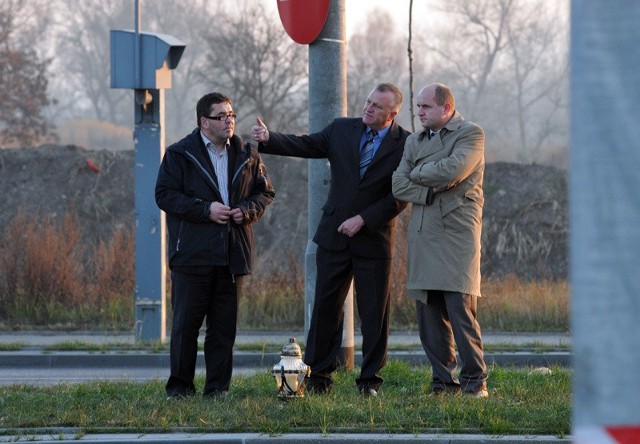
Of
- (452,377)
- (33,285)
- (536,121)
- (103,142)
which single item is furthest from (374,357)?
(536,121)

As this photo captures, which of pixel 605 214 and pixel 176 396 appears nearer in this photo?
pixel 605 214

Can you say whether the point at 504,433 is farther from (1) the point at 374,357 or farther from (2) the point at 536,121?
(2) the point at 536,121

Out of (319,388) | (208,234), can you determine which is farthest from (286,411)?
(208,234)

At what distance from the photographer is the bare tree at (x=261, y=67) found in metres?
30.8

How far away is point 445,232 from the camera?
304 inches

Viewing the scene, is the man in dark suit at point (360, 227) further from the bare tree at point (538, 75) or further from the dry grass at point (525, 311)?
the bare tree at point (538, 75)

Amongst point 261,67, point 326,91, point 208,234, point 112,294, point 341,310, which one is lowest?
point 112,294

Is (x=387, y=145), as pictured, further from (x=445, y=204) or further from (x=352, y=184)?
(x=445, y=204)

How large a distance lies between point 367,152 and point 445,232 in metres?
0.79

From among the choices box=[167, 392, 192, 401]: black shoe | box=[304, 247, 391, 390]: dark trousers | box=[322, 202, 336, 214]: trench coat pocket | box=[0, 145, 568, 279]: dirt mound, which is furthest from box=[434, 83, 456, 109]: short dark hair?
box=[0, 145, 568, 279]: dirt mound

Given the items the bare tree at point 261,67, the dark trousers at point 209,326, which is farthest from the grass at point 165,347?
the bare tree at point 261,67

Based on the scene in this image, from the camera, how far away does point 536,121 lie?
69.2 meters

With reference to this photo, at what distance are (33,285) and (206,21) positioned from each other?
2214 inches

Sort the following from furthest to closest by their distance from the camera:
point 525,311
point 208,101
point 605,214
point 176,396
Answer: point 525,311
point 208,101
point 176,396
point 605,214
